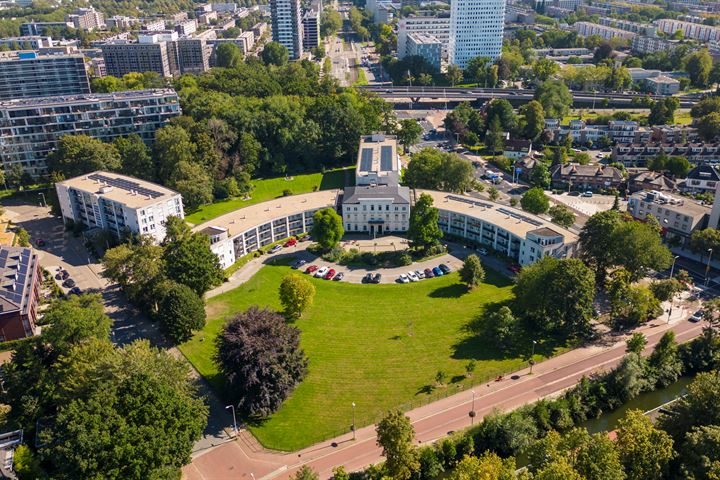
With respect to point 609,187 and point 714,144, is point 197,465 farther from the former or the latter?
point 714,144

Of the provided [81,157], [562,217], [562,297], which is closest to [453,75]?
[562,217]

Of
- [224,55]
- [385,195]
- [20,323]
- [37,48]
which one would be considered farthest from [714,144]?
[37,48]

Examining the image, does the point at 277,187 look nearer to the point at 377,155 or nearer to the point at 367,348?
the point at 377,155

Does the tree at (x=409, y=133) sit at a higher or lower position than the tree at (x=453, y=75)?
lower

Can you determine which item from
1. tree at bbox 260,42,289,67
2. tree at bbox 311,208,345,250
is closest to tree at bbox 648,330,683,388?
tree at bbox 311,208,345,250

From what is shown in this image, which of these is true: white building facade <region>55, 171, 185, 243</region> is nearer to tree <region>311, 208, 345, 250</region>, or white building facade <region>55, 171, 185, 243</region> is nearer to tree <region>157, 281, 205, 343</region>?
tree <region>157, 281, 205, 343</region>

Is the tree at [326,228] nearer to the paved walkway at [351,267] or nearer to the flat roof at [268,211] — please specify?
the paved walkway at [351,267]

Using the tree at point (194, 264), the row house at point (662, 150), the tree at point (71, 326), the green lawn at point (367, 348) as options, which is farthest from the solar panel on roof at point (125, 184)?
the row house at point (662, 150)
